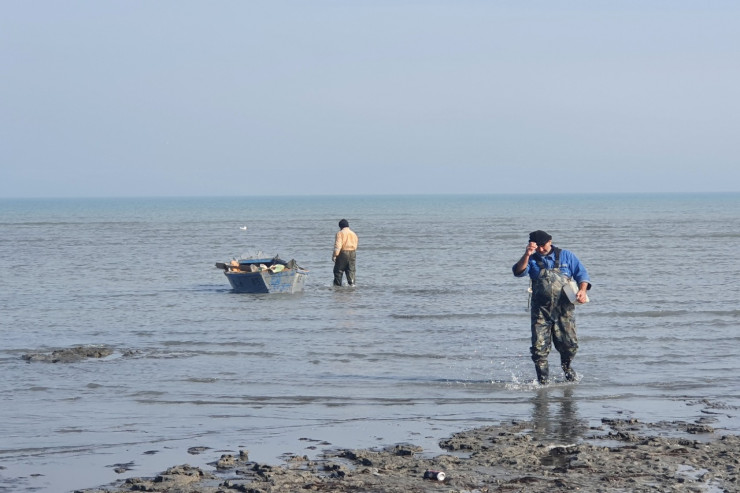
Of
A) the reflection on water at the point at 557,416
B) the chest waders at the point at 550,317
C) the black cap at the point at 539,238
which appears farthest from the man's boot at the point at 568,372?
the black cap at the point at 539,238

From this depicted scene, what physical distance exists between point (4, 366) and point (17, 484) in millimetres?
6118

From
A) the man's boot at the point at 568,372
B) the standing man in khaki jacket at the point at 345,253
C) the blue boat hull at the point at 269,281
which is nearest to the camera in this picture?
the man's boot at the point at 568,372

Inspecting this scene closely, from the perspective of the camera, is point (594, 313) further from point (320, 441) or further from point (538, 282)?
point (320, 441)

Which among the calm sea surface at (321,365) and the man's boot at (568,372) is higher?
the man's boot at (568,372)

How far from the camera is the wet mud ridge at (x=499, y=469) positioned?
7254mm

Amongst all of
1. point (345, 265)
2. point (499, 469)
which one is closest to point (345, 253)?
point (345, 265)

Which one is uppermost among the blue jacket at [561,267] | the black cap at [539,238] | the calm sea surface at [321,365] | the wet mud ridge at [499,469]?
the black cap at [539,238]

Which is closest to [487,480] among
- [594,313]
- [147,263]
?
[594,313]

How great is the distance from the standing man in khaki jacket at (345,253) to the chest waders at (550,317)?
11879 millimetres

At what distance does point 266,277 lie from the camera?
2314 centimetres

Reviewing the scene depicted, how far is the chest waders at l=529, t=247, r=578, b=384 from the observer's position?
426 inches

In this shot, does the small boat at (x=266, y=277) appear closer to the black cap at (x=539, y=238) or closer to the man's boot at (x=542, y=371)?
the man's boot at (x=542, y=371)

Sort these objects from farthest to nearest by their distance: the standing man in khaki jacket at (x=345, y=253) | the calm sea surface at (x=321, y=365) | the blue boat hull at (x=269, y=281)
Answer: the standing man in khaki jacket at (x=345, y=253)
the blue boat hull at (x=269, y=281)
the calm sea surface at (x=321, y=365)

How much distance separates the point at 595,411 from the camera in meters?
10.1
